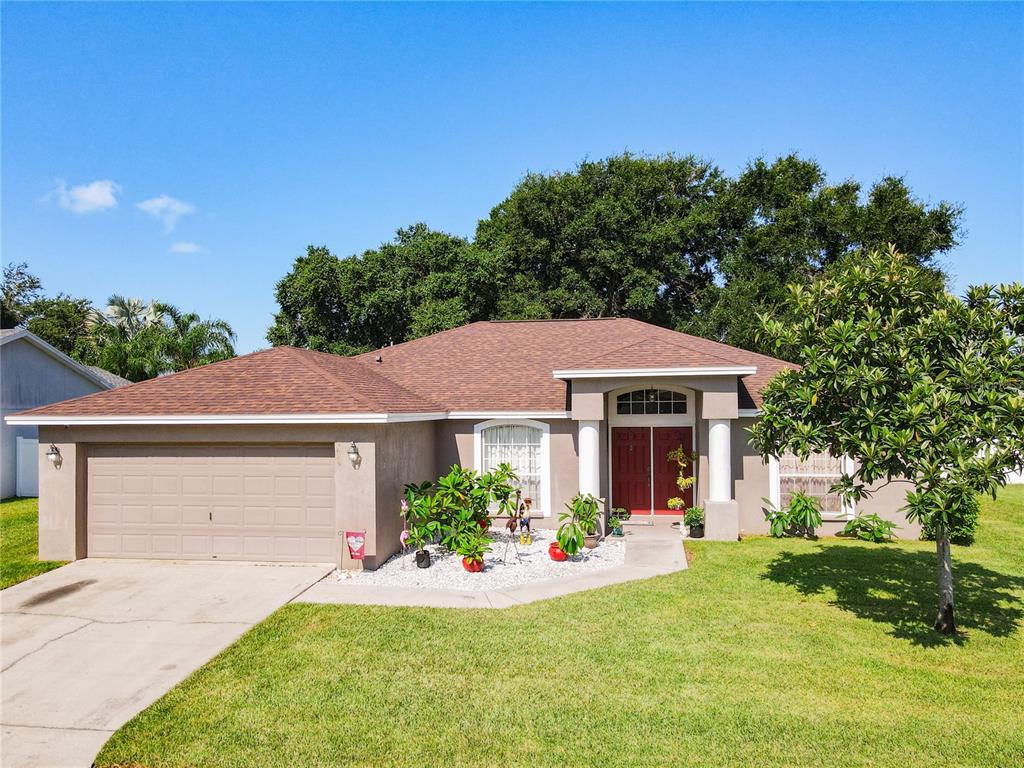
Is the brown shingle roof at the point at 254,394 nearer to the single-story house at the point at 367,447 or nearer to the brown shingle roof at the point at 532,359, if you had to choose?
the single-story house at the point at 367,447

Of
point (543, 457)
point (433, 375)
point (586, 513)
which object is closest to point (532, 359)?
point (433, 375)

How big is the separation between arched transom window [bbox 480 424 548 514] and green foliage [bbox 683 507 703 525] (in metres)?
3.37

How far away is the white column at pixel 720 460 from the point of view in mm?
13047

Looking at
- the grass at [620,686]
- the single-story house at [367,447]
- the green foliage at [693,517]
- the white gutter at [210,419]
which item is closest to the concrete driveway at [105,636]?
the grass at [620,686]

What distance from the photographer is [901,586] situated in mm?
9828

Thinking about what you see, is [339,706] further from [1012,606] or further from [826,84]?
[826,84]

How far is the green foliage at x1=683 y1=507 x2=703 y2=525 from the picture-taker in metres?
13.3

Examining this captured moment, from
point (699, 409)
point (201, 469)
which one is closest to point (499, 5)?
point (699, 409)

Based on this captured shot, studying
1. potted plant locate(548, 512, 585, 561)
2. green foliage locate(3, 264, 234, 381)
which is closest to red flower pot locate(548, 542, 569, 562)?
potted plant locate(548, 512, 585, 561)

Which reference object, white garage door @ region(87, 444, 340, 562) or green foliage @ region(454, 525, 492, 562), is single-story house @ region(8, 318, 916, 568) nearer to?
A: white garage door @ region(87, 444, 340, 562)

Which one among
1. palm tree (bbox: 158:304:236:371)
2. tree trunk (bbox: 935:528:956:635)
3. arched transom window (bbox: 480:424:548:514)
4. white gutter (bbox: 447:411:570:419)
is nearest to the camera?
tree trunk (bbox: 935:528:956:635)

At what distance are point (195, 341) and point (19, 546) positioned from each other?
48.6ft

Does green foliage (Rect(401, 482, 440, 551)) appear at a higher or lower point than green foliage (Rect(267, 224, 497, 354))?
lower

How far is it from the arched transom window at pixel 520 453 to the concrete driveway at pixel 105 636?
202 inches
